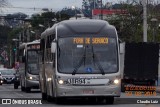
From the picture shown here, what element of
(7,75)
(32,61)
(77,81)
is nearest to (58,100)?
(77,81)

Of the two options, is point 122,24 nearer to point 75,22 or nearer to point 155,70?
point 155,70

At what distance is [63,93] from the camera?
90.5 feet

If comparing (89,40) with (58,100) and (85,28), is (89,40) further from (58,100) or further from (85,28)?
(58,100)

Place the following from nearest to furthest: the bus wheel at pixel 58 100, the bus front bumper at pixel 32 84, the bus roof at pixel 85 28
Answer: the bus roof at pixel 85 28 < the bus wheel at pixel 58 100 < the bus front bumper at pixel 32 84

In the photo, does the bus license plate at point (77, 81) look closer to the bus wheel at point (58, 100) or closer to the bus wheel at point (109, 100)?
the bus wheel at point (58, 100)

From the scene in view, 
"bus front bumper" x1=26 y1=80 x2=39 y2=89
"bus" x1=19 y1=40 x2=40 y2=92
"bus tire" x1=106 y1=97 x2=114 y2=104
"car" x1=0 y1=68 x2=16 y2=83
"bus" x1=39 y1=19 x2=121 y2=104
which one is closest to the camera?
"bus" x1=39 y1=19 x2=121 y2=104

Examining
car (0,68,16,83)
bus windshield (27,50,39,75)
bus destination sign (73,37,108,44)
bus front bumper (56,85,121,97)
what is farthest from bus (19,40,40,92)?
car (0,68,16,83)

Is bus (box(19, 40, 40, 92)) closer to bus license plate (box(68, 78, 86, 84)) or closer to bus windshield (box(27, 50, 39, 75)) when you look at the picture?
bus windshield (box(27, 50, 39, 75))

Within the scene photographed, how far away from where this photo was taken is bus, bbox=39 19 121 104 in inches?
1088

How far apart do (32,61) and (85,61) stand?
21.9 m

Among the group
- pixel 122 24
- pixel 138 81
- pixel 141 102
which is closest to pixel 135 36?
pixel 122 24

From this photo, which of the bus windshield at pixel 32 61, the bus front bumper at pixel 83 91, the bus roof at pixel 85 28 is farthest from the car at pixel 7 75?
the bus front bumper at pixel 83 91

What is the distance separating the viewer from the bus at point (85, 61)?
2764 centimetres

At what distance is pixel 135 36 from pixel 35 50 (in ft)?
106
